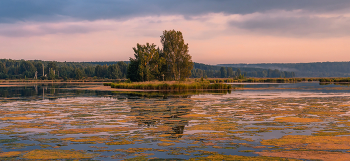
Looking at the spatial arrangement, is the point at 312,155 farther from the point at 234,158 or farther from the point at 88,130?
the point at 88,130

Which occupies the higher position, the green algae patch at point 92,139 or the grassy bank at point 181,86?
the grassy bank at point 181,86

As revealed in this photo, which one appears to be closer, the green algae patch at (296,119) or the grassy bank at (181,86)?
the green algae patch at (296,119)

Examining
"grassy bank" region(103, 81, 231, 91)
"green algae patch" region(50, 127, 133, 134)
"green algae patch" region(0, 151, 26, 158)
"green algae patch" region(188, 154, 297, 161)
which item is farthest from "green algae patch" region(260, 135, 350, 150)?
"grassy bank" region(103, 81, 231, 91)

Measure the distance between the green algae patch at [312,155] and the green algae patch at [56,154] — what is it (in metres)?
5.14

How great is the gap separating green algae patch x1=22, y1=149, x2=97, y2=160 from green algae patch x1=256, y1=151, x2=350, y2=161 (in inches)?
202

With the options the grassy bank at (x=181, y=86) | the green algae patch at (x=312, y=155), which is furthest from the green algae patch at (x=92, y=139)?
the grassy bank at (x=181, y=86)

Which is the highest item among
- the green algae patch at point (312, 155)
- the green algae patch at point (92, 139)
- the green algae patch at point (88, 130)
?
the green algae patch at point (88, 130)

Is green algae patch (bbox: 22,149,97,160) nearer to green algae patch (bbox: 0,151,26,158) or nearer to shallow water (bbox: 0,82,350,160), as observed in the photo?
shallow water (bbox: 0,82,350,160)

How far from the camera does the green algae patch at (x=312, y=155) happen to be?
27.8 feet

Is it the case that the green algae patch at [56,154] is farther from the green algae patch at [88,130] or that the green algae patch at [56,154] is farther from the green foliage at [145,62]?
the green foliage at [145,62]

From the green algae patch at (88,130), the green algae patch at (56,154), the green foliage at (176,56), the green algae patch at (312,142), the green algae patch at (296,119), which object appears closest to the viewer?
the green algae patch at (56,154)

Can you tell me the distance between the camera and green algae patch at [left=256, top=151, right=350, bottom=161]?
27.8ft

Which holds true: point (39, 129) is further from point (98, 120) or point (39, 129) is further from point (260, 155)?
point (260, 155)

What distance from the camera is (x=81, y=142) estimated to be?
34.6ft
